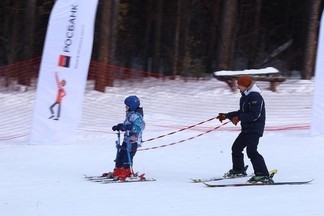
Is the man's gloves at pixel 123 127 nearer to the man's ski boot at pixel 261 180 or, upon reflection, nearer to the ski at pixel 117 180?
the ski at pixel 117 180

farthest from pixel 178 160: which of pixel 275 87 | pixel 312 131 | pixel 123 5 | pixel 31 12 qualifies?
pixel 123 5

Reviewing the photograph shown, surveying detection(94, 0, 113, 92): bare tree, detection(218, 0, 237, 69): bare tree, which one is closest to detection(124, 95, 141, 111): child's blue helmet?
detection(94, 0, 113, 92): bare tree

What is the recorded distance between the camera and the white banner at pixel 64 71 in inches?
529

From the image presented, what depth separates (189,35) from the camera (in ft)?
100

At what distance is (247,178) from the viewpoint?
995 centimetres

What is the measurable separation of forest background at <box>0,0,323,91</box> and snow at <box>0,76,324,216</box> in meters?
5.55

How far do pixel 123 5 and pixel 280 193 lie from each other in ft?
61.4

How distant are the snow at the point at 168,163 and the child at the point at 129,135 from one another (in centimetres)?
38

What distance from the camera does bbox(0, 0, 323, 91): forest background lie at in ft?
88.7

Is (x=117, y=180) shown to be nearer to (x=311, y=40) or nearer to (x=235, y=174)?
(x=235, y=174)

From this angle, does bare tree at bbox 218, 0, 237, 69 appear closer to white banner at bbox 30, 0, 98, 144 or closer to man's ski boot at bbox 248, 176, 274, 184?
white banner at bbox 30, 0, 98, 144

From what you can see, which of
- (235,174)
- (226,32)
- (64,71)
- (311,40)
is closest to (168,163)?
(235,174)

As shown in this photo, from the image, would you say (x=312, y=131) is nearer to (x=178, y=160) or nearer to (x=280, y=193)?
(x=178, y=160)

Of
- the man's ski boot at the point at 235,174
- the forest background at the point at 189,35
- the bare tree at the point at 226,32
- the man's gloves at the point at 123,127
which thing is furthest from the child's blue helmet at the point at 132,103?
the forest background at the point at 189,35
